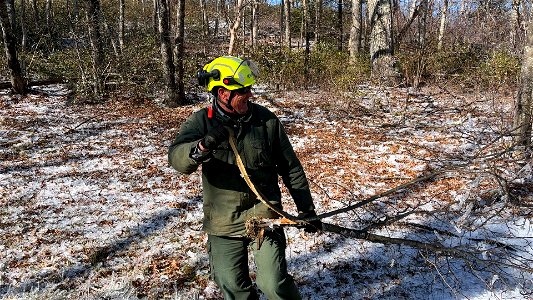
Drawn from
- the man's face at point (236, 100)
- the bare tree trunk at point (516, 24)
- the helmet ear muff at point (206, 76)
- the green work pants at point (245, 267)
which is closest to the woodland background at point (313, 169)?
the bare tree trunk at point (516, 24)

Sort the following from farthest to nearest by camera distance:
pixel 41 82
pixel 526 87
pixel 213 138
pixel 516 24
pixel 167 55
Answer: pixel 41 82 → pixel 516 24 → pixel 167 55 → pixel 526 87 → pixel 213 138

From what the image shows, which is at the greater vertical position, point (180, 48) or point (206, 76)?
point (180, 48)

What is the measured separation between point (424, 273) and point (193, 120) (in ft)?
10.0

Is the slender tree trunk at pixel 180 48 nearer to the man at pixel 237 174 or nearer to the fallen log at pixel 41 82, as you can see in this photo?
the fallen log at pixel 41 82

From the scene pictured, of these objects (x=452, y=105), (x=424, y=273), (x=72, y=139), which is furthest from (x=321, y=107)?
(x=424, y=273)

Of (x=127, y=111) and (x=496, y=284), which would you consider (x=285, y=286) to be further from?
(x=127, y=111)

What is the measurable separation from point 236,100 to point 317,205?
11.2 feet

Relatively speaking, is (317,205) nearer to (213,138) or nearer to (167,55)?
(213,138)

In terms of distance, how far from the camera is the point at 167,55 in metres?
10.6

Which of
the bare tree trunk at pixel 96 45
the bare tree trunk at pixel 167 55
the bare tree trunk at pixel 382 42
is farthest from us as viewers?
the bare tree trunk at pixel 382 42

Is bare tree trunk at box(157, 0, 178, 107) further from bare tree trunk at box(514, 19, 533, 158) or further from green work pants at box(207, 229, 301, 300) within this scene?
green work pants at box(207, 229, 301, 300)

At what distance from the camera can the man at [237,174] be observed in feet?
8.79

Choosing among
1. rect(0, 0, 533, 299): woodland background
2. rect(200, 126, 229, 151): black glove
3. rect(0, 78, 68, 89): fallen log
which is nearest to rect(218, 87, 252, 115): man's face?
rect(200, 126, 229, 151): black glove

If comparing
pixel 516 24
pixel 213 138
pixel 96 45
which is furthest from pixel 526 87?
pixel 96 45
